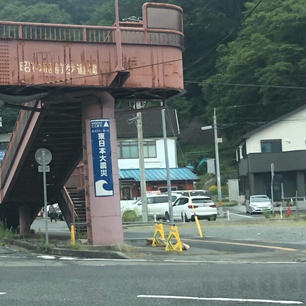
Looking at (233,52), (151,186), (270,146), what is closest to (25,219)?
(151,186)

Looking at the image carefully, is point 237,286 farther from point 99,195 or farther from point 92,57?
point 92,57

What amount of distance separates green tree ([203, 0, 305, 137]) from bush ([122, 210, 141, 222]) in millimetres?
31016

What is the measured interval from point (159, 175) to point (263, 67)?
18295mm

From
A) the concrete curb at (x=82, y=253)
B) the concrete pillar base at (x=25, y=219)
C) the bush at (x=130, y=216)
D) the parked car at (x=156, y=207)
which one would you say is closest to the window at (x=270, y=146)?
the parked car at (x=156, y=207)

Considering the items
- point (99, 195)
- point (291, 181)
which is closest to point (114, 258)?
point (99, 195)

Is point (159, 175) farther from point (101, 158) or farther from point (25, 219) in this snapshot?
point (101, 158)

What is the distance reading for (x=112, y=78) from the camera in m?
15.6

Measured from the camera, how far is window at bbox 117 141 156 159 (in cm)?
5950

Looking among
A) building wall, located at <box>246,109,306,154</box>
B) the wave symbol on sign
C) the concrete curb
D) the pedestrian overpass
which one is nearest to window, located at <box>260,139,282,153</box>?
building wall, located at <box>246,109,306,154</box>

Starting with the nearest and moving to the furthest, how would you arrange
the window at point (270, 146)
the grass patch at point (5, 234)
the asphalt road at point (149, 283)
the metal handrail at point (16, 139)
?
1. the asphalt road at point (149, 283)
2. the metal handrail at point (16, 139)
3. the grass patch at point (5, 234)
4. the window at point (270, 146)

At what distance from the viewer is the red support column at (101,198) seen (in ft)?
51.5

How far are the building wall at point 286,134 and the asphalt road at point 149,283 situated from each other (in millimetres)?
41768

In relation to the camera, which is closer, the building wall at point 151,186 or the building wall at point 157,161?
the building wall at point 151,186

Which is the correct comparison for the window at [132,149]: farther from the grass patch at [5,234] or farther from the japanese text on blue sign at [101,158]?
the japanese text on blue sign at [101,158]
